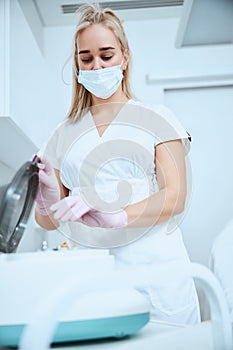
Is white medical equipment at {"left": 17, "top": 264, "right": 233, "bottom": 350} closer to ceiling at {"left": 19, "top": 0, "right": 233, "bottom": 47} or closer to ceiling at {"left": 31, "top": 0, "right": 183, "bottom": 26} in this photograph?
ceiling at {"left": 19, "top": 0, "right": 233, "bottom": 47}

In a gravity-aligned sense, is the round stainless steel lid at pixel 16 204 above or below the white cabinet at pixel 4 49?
below

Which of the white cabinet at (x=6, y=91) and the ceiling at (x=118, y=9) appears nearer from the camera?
the white cabinet at (x=6, y=91)

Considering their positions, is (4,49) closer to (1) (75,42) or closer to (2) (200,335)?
(1) (75,42)

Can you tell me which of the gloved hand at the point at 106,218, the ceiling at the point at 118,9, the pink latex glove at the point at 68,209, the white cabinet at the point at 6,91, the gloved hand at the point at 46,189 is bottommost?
the gloved hand at the point at 106,218

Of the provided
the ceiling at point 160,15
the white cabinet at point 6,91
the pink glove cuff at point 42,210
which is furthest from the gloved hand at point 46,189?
the ceiling at point 160,15

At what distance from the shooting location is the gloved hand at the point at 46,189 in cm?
82

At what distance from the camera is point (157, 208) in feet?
Answer: 3.10

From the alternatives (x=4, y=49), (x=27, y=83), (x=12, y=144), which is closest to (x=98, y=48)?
(x=4, y=49)

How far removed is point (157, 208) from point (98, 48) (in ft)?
A: 1.54

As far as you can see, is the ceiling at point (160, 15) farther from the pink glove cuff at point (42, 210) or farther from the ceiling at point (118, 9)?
the pink glove cuff at point (42, 210)

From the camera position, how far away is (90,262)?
0.55 m

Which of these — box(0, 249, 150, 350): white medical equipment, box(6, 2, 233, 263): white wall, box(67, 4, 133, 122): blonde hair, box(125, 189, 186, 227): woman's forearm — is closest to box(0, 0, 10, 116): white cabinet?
box(67, 4, 133, 122): blonde hair

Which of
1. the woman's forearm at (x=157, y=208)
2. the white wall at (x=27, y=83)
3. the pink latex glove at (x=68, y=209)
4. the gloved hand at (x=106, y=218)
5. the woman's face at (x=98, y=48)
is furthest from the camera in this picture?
the white wall at (x=27, y=83)

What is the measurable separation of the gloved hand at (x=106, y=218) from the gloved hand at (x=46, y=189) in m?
0.09
